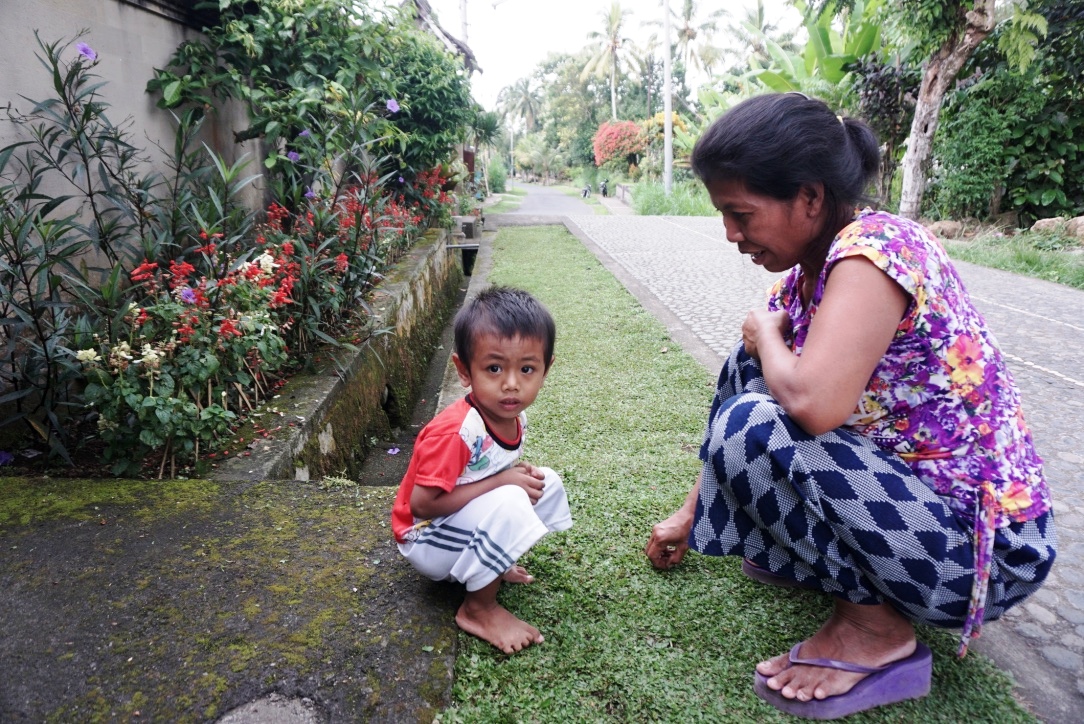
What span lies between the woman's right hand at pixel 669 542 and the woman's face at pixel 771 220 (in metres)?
0.79

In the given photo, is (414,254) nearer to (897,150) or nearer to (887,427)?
(887,427)

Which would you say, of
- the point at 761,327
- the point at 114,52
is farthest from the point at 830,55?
the point at 761,327

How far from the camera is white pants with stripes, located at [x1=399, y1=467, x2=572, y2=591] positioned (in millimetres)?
1654

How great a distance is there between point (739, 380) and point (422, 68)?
25.7ft

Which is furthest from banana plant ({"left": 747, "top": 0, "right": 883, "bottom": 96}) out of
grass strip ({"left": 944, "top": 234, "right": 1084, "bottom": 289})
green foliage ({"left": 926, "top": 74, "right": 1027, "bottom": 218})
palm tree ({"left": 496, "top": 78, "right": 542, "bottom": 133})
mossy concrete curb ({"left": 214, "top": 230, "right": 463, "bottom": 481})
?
palm tree ({"left": 496, "top": 78, "right": 542, "bottom": 133})

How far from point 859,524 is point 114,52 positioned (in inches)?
150

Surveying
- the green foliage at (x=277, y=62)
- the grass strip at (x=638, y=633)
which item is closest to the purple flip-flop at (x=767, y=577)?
the grass strip at (x=638, y=633)

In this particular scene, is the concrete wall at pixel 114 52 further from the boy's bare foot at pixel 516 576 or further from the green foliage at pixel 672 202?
the green foliage at pixel 672 202

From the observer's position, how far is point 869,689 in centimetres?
157

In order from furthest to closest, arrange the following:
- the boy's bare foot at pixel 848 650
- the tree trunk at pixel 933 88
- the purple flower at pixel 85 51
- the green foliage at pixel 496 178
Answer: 1. the green foliage at pixel 496 178
2. the tree trunk at pixel 933 88
3. the purple flower at pixel 85 51
4. the boy's bare foot at pixel 848 650

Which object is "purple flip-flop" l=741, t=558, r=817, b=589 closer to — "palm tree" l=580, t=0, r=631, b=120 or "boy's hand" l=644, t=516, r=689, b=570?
"boy's hand" l=644, t=516, r=689, b=570

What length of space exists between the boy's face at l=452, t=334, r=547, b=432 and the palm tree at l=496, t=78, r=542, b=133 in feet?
234

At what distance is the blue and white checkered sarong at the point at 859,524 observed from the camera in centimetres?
146

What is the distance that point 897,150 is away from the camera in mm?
13062
